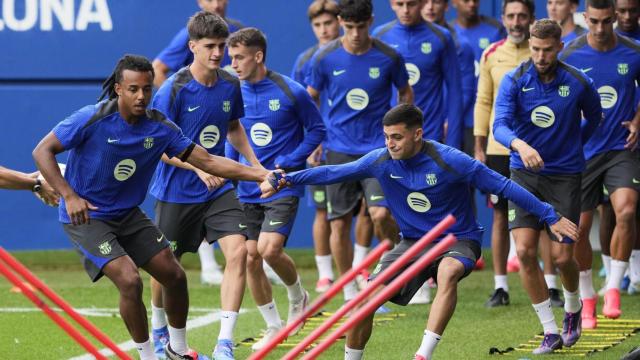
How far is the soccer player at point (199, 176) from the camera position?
9047mm

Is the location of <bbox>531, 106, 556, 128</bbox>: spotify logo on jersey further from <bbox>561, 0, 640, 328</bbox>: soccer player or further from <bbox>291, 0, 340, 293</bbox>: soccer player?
<bbox>291, 0, 340, 293</bbox>: soccer player

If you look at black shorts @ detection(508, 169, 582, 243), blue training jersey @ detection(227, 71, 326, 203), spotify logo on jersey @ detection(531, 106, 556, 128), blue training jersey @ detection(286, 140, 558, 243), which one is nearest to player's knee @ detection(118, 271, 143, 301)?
blue training jersey @ detection(286, 140, 558, 243)

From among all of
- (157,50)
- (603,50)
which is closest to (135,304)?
(603,50)

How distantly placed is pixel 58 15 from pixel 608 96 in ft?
20.1

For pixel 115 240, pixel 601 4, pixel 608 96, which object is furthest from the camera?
pixel 608 96

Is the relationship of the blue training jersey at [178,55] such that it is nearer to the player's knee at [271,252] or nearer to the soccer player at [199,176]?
the soccer player at [199,176]

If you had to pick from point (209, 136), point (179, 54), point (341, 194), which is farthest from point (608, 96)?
point (179, 54)

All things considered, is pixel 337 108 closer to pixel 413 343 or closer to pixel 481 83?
pixel 481 83

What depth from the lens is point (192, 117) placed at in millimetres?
9203

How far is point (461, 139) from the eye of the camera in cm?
1177

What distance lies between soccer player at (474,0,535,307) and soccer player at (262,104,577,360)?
2919 mm

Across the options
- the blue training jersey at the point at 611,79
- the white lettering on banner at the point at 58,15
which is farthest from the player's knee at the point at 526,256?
the white lettering on banner at the point at 58,15

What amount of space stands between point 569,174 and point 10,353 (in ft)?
13.1

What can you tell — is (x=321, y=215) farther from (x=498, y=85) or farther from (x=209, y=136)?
(x=209, y=136)
